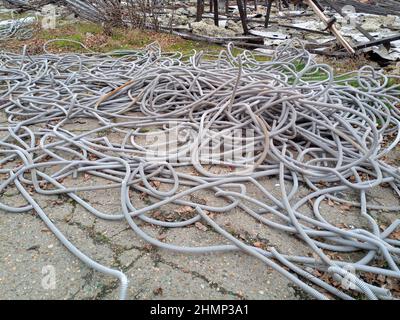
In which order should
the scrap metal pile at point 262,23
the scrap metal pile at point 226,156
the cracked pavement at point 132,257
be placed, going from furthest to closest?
1. the scrap metal pile at point 262,23
2. the scrap metal pile at point 226,156
3. the cracked pavement at point 132,257

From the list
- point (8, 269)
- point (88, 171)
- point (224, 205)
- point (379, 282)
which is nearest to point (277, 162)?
point (224, 205)

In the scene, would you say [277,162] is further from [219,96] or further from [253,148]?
[219,96]

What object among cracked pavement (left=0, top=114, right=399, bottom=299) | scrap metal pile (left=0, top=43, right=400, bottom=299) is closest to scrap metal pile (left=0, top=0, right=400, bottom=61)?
scrap metal pile (left=0, top=43, right=400, bottom=299)

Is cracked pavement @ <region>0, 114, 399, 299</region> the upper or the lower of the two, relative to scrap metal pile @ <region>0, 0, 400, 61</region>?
lower

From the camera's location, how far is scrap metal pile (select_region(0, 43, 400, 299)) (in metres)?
1.39

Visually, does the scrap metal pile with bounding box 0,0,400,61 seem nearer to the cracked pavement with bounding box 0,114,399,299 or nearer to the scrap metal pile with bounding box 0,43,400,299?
the scrap metal pile with bounding box 0,43,400,299

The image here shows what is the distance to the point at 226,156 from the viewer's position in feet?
6.38

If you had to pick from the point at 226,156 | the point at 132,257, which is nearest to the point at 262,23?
the point at 226,156

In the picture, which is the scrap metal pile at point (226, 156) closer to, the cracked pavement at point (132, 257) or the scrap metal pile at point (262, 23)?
the cracked pavement at point (132, 257)

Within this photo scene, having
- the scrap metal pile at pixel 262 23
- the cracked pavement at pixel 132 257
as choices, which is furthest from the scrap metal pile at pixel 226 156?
the scrap metal pile at pixel 262 23

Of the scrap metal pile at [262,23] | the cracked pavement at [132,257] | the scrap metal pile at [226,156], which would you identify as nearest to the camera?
the cracked pavement at [132,257]

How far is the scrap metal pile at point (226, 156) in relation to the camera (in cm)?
139

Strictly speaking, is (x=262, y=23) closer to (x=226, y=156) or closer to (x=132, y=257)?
(x=226, y=156)

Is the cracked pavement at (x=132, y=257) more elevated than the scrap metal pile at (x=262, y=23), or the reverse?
the scrap metal pile at (x=262, y=23)
